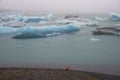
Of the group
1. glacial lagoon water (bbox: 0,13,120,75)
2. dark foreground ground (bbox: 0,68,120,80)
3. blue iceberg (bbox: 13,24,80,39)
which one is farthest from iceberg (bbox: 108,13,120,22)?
dark foreground ground (bbox: 0,68,120,80)

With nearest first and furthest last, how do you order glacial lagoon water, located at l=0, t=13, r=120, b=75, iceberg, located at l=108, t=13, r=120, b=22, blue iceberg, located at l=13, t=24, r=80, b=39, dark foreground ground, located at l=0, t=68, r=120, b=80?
dark foreground ground, located at l=0, t=68, r=120, b=80 < glacial lagoon water, located at l=0, t=13, r=120, b=75 < blue iceberg, located at l=13, t=24, r=80, b=39 < iceberg, located at l=108, t=13, r=120, b=22

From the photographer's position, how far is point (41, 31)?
1343 centimetres

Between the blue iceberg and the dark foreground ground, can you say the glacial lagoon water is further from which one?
the blue iceberg

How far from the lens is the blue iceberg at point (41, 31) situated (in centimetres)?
1223

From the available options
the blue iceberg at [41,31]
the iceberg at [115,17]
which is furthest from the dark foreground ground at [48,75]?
the iceberg at [115,17]

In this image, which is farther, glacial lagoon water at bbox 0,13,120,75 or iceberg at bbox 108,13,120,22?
iceberg at bbox 108,13,120,22

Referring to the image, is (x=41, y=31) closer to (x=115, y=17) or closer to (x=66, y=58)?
(x=66, y=58)

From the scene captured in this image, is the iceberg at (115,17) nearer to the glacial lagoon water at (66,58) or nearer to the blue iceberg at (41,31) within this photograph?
the blue iceberg at (41,31)

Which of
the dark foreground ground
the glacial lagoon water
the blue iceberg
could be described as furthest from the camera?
the blue iceberg

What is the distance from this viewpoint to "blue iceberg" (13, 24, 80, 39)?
1223 centimetres

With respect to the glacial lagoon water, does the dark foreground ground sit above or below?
above

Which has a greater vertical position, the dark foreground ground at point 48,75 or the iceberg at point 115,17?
the dark foreground ground at point 48,75

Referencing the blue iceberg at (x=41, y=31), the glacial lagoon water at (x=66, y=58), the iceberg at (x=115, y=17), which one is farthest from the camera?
the iceberg at (x=115, y=17)

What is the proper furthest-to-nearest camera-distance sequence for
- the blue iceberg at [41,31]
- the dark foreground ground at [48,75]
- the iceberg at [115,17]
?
the iceberg at [115,17] → the blue iceberg at [41,31] → the dark foreground ground at [48,75]
